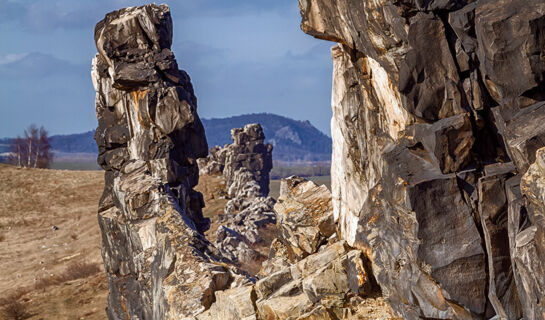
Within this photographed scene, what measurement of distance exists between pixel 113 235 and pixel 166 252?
8491 mm

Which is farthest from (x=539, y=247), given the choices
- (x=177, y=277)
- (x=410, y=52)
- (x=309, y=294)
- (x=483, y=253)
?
(x=177, y=277)

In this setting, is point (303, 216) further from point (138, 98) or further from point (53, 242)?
point (53, 242)

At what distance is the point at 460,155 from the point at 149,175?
19550 millimetres

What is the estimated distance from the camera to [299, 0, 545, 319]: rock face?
452 inches

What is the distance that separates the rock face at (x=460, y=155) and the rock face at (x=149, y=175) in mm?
8106

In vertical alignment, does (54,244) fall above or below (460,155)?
below

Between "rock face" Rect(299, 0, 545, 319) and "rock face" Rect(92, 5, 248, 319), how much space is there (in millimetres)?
8106

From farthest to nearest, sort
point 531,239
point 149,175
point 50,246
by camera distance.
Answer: point 50,246 < point 149,175 < point 531,239

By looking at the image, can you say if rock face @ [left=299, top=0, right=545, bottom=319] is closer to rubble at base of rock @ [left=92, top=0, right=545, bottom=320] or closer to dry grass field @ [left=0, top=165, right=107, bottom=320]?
rubble at base of rock @ [left=92, top=0, right=545, bottom=320]

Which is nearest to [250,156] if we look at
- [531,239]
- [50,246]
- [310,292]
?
[50,246]

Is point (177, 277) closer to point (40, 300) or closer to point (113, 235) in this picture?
point (113, 235)

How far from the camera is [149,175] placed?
29.5 meters

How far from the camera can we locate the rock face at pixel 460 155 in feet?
37.7

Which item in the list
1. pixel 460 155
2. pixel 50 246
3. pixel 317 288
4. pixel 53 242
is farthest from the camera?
pixel 53 242
